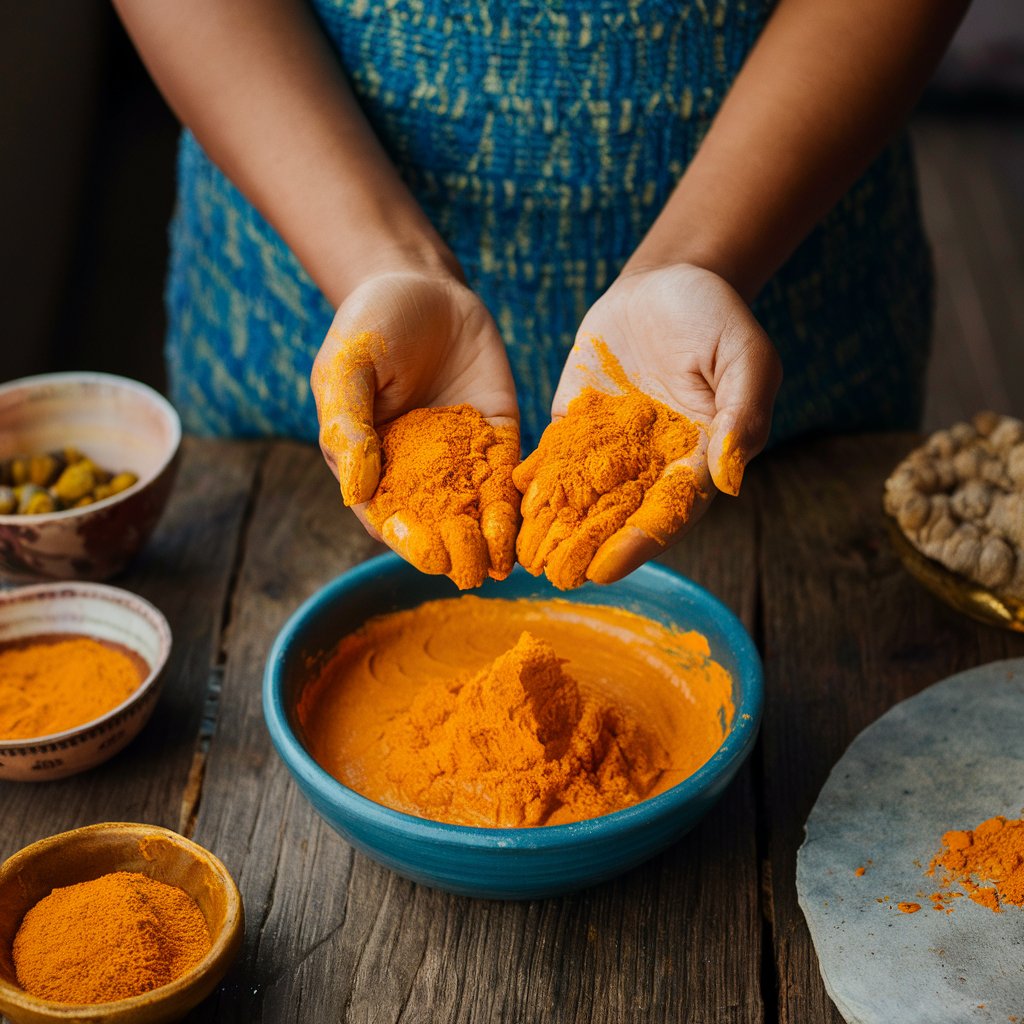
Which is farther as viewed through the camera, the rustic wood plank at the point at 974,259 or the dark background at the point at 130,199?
the rustic wood plank at the point at 974,259

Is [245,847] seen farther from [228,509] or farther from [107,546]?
[228,509]

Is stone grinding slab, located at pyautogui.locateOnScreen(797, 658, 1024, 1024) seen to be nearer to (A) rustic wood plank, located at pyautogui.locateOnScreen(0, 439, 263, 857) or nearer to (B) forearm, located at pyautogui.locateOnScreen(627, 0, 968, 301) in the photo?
(B) forearm, located at pyautogui.locateOnScreen(627, 0, 968, 301)

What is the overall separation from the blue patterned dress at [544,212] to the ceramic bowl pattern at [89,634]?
523mm

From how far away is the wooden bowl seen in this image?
833 millimetres

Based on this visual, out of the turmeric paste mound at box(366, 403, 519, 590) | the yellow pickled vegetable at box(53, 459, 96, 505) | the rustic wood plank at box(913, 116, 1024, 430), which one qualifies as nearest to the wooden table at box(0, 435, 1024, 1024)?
the yellow pickled vegetable at box(53, 459, 96, 505)

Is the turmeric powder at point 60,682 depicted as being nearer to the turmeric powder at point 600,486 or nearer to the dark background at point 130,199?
the turmeric powder at point 600,486

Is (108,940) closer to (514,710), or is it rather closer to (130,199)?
(514,710)

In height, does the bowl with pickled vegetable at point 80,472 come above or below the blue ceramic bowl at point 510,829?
below

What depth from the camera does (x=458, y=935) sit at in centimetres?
99

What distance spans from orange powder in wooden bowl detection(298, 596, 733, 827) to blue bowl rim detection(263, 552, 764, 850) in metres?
0.05

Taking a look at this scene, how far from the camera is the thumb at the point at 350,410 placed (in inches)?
41.8

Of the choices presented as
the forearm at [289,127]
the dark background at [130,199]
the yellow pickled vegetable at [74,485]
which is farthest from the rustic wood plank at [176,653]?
the dark background at [130,199]

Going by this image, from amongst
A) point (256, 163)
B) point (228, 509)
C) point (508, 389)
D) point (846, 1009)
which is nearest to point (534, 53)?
point (256, 163)

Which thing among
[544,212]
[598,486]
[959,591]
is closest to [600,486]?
[598,486]
